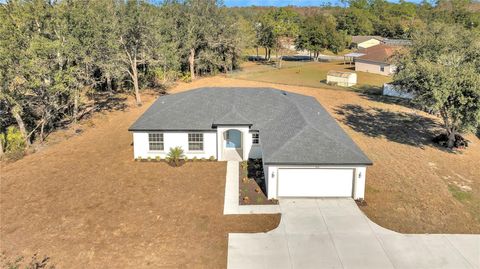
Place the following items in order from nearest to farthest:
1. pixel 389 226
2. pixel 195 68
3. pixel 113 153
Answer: pixel 389 226 → pixel 113 153 → pixel 195 68

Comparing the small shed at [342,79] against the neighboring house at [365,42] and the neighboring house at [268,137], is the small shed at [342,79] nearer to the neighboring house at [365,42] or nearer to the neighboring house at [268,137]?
the neighboring house at [268,137]

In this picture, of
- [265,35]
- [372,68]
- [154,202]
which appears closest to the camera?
[154,202]

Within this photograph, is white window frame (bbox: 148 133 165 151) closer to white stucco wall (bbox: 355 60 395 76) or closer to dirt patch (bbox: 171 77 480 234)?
dirt patch (bbox: 171 77 480 234)

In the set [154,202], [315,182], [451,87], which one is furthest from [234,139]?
[451,87]

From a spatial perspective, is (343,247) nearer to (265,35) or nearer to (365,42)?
(265,35)

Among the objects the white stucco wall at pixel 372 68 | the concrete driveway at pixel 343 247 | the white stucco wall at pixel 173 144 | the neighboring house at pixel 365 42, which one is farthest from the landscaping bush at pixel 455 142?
the neighboring house at pixel 365 42

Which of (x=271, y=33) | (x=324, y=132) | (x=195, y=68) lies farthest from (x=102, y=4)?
(x=271, y=33)

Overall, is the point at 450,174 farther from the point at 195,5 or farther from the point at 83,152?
the point at 195,5
